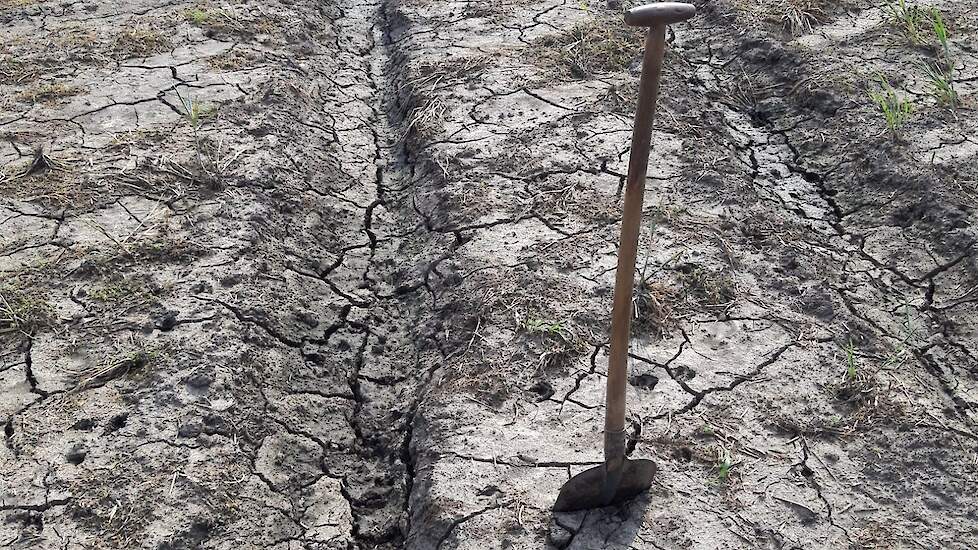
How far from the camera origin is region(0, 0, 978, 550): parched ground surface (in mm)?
2420

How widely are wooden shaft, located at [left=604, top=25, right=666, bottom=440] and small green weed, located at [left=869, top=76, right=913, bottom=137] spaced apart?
218 cm

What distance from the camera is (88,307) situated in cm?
303

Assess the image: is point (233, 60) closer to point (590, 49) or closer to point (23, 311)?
point (590, 49)

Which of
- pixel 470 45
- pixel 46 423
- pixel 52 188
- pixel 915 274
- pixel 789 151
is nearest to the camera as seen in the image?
pixel 46 423

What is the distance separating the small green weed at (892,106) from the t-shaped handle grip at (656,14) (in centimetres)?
227

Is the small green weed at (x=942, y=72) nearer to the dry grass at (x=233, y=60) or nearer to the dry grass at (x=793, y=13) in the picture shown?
the dry grass at (x=793, y=13)

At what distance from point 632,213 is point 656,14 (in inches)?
16.7

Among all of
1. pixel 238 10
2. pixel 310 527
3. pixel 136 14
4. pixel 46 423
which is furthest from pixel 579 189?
pixel 136 14

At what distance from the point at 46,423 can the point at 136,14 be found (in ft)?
11.0

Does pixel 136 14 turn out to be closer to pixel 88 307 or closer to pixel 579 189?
pixel 88 307

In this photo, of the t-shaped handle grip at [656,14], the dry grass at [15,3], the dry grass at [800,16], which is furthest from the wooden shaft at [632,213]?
the dry grass at [15,3]

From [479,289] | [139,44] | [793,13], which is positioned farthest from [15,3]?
[793,13]

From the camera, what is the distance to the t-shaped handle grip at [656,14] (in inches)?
70.8

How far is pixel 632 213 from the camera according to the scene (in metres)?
1.96
